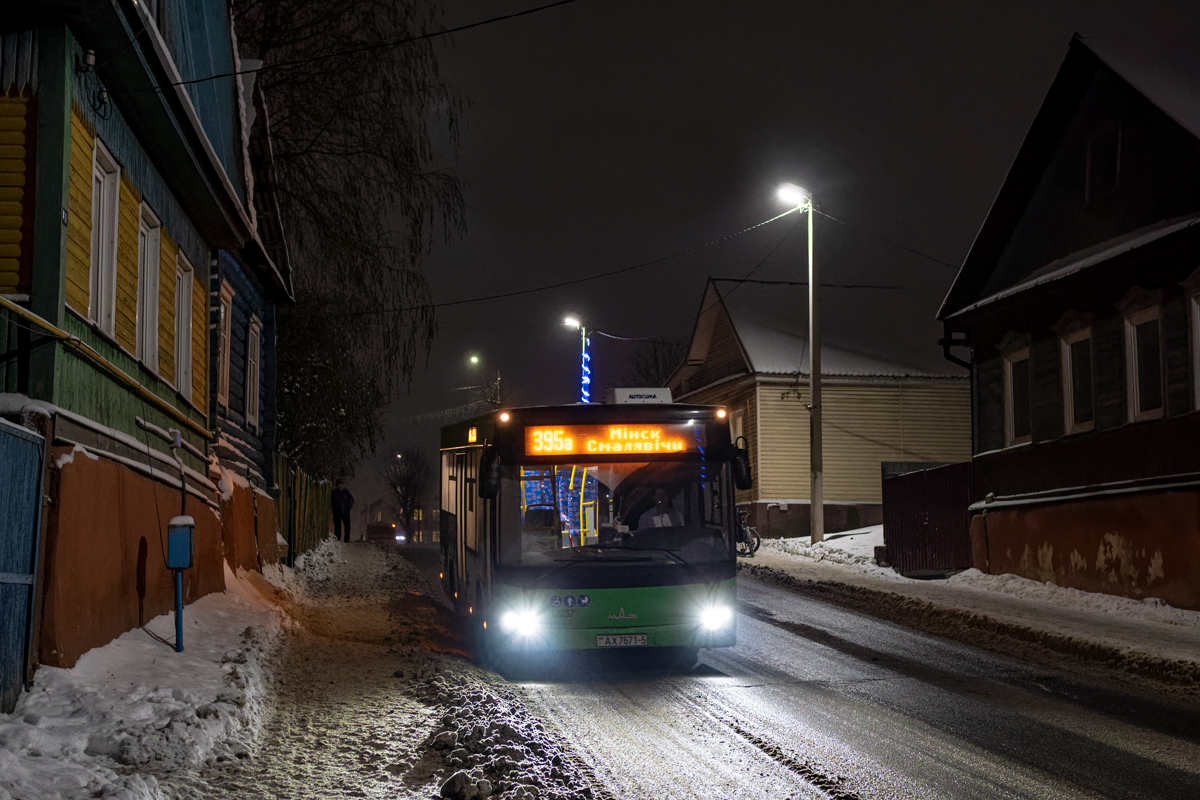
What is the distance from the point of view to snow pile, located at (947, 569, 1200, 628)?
15172mm

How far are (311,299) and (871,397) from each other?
20.1 m

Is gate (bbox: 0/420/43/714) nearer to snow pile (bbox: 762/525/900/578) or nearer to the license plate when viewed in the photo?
the license plate

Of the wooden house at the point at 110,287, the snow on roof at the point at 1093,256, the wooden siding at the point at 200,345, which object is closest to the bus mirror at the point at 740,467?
the wooden house at the point at 110,287

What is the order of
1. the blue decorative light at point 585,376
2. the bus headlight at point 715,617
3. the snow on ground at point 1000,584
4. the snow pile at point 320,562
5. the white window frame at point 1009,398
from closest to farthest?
the bus headlight at point 715,617
the snow on ground at point 1000,584
the snow pile at point 320,562
the white window frame at point 1009,398
the blue decorative light at point 585,376

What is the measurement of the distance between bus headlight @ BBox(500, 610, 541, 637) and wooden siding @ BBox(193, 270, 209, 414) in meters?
6.30

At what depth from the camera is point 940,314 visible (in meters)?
23.2

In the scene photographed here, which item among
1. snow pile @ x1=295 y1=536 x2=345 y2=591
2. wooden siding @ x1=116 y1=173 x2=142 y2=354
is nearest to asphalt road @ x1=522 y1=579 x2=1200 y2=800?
wooden siding @ x1=116 y1=173 x2=142 y2=354

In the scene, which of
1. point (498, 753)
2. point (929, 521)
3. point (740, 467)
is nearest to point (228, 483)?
point (740, 467)

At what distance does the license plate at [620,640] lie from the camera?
1061 centimetres

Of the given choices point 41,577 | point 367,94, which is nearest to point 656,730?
point 41,577

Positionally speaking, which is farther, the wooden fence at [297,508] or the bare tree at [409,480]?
the bare tree at [409,480]

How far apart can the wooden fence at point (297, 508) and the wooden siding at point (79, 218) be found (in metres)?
12.1

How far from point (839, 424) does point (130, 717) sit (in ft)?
103

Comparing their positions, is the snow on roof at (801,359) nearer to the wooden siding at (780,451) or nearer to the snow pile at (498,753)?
the wooden siding at (780,451)
